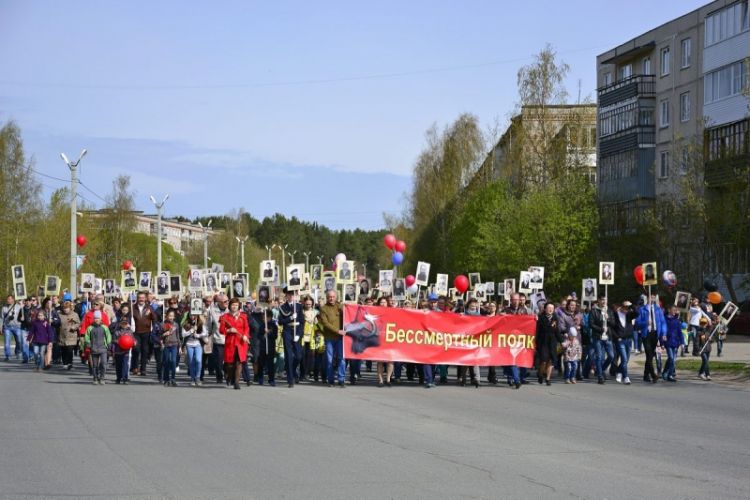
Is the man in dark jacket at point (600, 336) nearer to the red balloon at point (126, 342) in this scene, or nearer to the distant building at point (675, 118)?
the red balloon at point (126, 342)

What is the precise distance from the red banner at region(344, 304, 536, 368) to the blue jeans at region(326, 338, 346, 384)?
0.13 meters

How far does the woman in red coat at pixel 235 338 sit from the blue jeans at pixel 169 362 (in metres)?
1.23

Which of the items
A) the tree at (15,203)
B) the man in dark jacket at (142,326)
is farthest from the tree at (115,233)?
the man in dark jacket at (142,326)

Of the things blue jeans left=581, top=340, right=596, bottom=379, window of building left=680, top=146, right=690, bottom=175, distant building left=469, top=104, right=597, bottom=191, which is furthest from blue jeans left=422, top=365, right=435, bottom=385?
distant building left=469, top=104, right=597, bottom=191

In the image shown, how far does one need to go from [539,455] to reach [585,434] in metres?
2.29

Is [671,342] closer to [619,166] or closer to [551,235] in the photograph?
[551,235]

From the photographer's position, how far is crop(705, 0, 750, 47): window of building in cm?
5203

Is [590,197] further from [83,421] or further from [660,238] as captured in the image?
[83,421]

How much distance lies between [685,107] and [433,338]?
41.2 metres

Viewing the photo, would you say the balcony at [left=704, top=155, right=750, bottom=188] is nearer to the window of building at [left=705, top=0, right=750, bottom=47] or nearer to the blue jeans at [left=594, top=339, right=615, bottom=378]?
the window of building at [left=705, top=0, right=750, bottom=47]

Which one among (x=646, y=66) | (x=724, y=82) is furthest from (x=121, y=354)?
(x=646, y=66)

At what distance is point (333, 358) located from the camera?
877 inches

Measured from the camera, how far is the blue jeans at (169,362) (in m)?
22.1

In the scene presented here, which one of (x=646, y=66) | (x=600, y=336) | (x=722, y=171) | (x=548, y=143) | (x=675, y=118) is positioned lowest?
(x=600, y=336)
